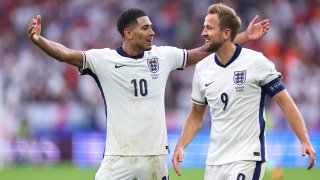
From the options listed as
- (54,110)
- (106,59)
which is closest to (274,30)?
(54,110)

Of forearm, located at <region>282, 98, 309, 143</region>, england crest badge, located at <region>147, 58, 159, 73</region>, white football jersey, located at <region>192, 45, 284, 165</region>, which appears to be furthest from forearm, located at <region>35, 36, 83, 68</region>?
forearm, located at <region>282, 98, 309, 143</region>

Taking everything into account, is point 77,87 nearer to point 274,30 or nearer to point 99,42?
point 99,42

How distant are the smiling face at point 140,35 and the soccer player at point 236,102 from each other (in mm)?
729

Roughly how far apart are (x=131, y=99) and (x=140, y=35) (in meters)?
0.63

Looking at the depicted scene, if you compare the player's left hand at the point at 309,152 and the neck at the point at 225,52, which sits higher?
the neck at the point at 225,52

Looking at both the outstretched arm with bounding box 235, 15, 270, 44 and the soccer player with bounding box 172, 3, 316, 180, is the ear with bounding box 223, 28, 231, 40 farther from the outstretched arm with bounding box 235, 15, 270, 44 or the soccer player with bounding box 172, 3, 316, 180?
the outstretched arm with bounding box 235, 15, 270, 44

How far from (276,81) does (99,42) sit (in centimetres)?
1558

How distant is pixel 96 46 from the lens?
24.3 meters

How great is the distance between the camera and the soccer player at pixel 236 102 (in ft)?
29.6

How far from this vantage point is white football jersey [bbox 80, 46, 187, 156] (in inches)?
378

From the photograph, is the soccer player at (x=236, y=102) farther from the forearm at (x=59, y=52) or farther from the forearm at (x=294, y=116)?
the forearm at (x=59, y=52)

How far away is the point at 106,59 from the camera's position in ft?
32.1

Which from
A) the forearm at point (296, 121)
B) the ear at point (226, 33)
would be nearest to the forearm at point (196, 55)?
the ear at point (226, 33)

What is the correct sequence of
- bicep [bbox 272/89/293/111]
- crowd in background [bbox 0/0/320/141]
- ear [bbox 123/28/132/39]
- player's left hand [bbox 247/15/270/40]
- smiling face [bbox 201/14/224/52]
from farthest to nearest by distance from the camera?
crowd in background [bbox 0/0/320/141] → player's left hand [bbox 247/15/270/40] → ear [bbox 123/28/132/39] → smiling face [bbox 201/14/224/52] → bicep [bbox 272/89/293/111]
